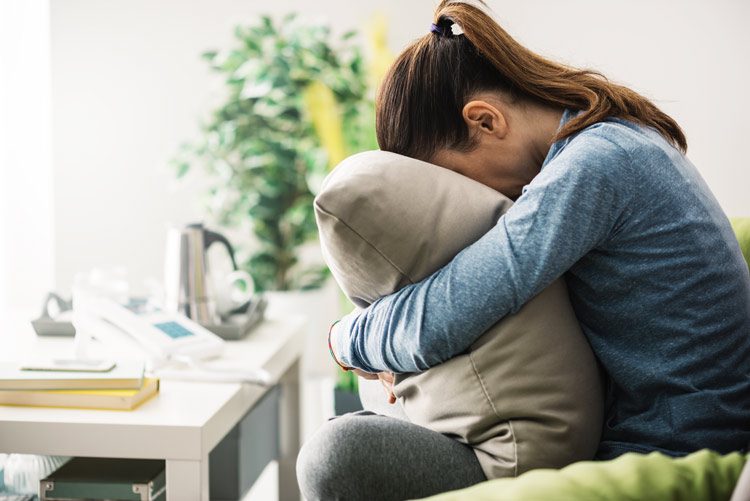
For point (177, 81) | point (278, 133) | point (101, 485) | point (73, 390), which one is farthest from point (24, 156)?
point (101, 485)

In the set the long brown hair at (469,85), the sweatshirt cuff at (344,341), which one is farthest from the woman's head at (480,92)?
the sweatshirt cuff at (344,341)

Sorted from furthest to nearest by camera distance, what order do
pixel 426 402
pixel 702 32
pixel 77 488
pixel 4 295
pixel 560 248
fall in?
pixel 702 32 < pixel 4 295 < pixel 77 488 < pixel 426 402 < pixel 560 248

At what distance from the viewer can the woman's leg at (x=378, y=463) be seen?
0.92m

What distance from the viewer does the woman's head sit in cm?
107

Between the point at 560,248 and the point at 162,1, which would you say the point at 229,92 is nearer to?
the point at 162,1

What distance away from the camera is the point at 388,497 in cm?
94

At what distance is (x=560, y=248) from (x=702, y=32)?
8.64ft

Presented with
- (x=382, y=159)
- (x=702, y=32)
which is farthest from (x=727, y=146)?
(x=382, y=159)

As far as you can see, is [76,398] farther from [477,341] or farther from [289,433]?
[289,433]

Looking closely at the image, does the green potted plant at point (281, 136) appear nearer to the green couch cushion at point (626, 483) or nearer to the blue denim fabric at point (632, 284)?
the blue denim fabric at point (632, 284)

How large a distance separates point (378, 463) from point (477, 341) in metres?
0.19

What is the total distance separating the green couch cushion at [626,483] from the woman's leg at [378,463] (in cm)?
24

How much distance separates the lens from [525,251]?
35.8 inches

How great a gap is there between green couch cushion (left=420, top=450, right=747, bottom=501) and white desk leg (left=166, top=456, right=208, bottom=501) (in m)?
0.55
